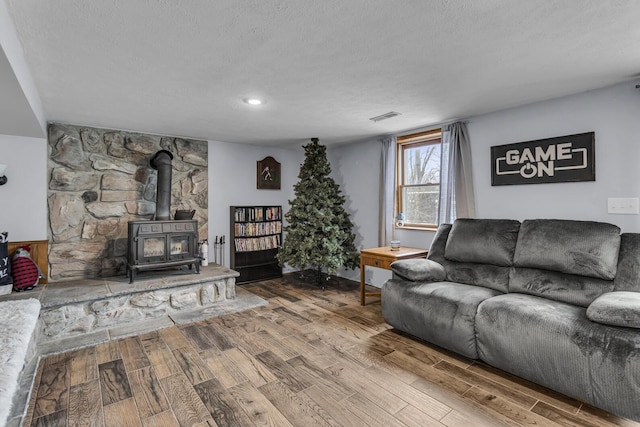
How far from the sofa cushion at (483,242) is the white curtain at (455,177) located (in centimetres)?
40

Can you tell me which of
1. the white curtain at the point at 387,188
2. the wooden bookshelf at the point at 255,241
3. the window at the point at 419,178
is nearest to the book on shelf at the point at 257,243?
the wooden bookshelf at the point at 255,241

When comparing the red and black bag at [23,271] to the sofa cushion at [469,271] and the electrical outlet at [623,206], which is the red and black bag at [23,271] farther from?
the electrical outlet at [623,206]

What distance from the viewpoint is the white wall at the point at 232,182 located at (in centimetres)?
488

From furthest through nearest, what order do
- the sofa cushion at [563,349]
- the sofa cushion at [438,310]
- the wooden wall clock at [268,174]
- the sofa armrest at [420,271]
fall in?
the wooden wall clock at [268,174] < the sofa armrest at [420,271] < the sofa cushion at [438,310] < the sofa cushion at [563,349]

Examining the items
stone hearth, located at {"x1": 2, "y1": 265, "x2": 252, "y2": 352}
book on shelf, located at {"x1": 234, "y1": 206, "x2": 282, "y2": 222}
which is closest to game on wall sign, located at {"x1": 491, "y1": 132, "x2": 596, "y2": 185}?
book on shelf, located at {"x1": 234, "y1": 206, "x2": 282, "y2": 222}

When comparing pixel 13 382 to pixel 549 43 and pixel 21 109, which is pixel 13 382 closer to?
pixel 21 109

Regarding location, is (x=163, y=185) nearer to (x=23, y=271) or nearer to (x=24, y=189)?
(x=24, y=189)

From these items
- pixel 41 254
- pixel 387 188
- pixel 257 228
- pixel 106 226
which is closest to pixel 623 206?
pixel 387 188

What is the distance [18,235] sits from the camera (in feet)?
11.6

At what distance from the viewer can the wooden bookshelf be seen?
196 inches

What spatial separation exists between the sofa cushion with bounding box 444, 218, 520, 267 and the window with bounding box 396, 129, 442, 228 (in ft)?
2.81

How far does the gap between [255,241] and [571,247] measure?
3937 millimetres

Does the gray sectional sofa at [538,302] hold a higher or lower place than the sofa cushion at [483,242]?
lower

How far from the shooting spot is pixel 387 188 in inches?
178
